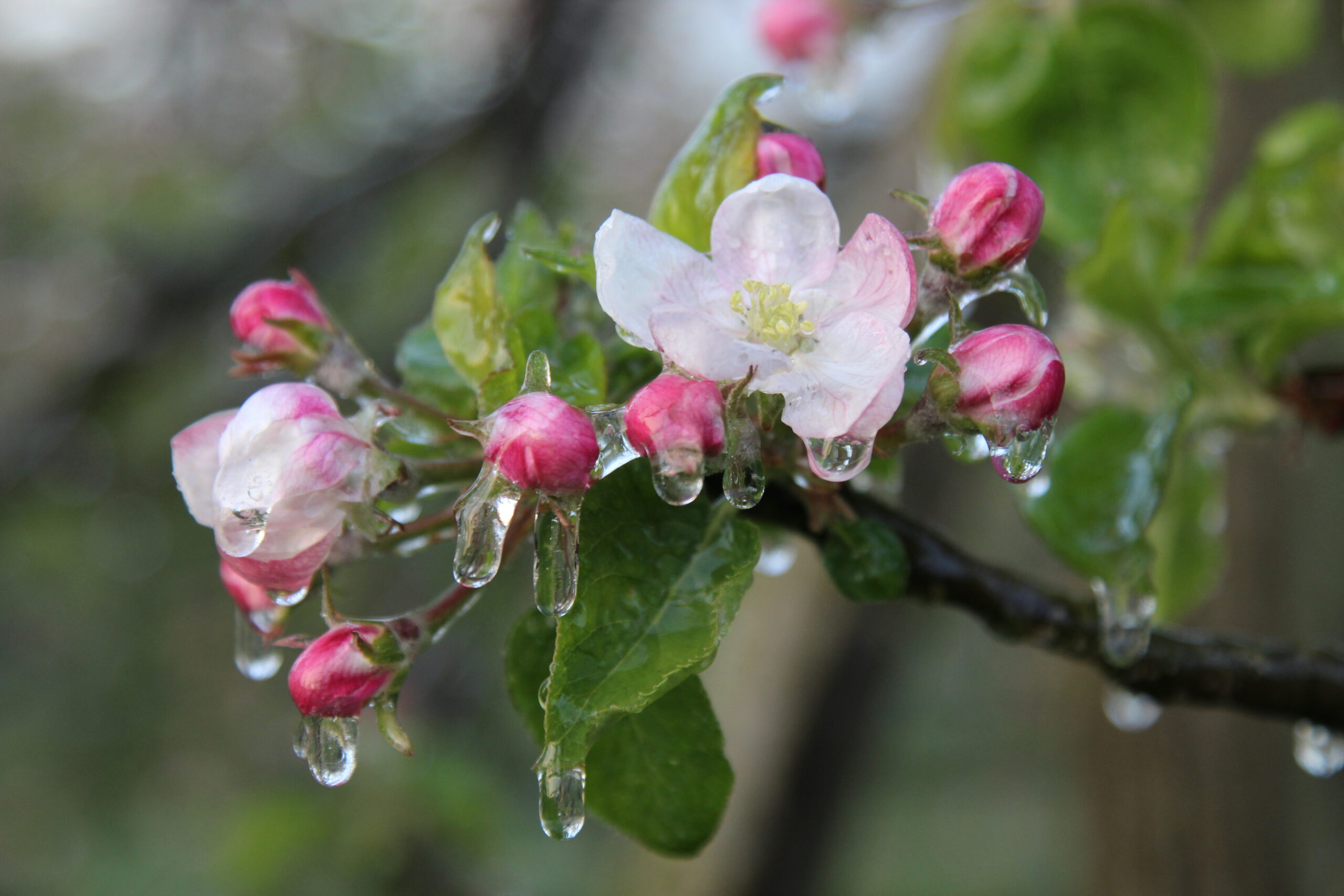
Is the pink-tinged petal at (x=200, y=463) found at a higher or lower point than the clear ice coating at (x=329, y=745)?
higher

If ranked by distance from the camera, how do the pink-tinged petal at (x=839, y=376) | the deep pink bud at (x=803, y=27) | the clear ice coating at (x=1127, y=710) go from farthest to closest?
the deep pink bud at (x=803, y=27) < the clear ice coating at (x=1127, y=710) < the pink-tinged petal at (x=839, y=376)

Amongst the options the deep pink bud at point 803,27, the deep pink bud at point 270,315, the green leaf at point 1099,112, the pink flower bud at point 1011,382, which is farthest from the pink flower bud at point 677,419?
the deep pink bud at point 803,27

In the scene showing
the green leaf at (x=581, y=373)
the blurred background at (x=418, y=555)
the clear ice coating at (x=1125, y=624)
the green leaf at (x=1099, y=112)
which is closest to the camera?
the green leaf at (x=581, y=373)

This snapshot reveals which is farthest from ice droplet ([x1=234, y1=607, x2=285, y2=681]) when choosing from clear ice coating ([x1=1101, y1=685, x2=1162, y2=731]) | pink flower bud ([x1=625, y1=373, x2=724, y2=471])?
clear ice coating ([x1=1101, y1=685, x2=1162, y2=731])

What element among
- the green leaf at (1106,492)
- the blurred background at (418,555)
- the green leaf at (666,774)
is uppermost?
the green leaf at (666,774)

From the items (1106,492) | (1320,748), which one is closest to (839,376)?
(1106,492)

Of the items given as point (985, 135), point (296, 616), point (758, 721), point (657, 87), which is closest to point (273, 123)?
point (657, 87)

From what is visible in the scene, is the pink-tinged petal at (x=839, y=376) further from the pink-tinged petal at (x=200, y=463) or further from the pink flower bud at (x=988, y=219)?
the pink-tinged petal at (x=200, y=463)

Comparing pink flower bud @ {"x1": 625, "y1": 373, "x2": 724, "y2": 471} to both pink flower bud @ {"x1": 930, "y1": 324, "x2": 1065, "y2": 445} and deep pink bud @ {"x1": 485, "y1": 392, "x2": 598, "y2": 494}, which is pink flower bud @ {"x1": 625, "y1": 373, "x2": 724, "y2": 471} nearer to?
deep pink bud @ {"x1": 485, "y1": 392, "x2": 598, "y2": 494}
